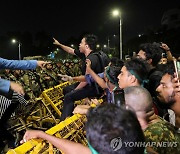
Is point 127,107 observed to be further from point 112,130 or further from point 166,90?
point 112,130

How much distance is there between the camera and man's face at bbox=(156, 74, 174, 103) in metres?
3.11

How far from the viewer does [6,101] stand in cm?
416

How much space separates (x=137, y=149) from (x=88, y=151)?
565mm

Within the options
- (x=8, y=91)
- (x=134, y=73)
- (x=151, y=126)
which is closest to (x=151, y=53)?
(x=134, y=73)

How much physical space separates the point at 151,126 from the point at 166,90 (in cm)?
68

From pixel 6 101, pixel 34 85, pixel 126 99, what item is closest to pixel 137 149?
pixel 126 99

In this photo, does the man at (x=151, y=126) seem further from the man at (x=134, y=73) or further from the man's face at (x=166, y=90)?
the man at (x=134, y=73)

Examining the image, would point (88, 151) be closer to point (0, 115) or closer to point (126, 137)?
point (126, 137)

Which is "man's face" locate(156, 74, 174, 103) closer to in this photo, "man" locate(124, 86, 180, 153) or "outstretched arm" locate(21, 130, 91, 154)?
"man" locate(124, 86, 180, 153)

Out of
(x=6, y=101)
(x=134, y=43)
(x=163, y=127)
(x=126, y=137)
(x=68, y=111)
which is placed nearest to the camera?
(x=126, y=137)

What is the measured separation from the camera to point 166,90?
316cm

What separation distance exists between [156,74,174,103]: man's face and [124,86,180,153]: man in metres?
0.36

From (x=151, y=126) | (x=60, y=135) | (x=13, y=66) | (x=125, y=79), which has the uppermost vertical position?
(x=13, y=66)

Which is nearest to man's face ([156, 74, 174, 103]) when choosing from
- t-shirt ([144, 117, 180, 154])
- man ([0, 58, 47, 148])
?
t-shirt ([144, 117, 180, 154])
